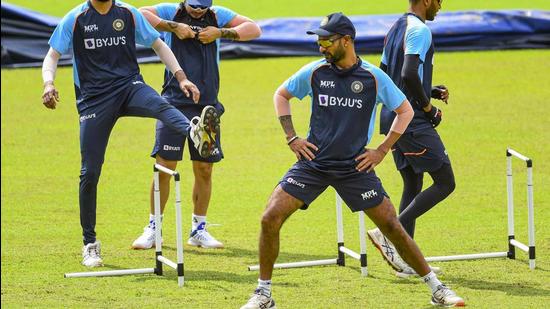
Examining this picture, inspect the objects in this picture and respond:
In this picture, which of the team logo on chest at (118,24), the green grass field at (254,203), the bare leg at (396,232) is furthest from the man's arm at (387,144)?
the team logo on chest at (118,24)

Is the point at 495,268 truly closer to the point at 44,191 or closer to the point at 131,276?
the point at 131,276

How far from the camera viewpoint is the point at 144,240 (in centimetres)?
1152

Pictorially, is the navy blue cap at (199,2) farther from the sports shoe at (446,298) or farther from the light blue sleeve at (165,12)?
the sports shoe at (446,298)

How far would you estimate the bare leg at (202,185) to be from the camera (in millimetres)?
11641

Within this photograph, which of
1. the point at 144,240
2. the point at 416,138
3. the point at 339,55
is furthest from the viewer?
the point at 144,240

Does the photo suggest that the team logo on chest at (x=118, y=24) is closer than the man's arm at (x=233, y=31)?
Yes

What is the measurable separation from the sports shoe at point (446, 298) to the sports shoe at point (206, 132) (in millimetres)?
2169

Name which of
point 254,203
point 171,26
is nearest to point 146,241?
point 171,26

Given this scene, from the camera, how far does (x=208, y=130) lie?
9.87 meters

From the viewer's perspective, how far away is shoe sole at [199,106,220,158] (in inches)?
387

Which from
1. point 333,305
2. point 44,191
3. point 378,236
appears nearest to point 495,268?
point 378,236

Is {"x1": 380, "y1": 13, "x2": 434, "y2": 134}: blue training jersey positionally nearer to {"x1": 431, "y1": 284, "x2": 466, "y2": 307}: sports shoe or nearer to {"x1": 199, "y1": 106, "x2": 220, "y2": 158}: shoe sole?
{"x1": 199, "y1": 106, "x2": 220, "y2": 158}: shoe sole

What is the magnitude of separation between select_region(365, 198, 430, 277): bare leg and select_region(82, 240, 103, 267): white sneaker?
2759 mm

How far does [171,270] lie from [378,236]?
180 centimetres
